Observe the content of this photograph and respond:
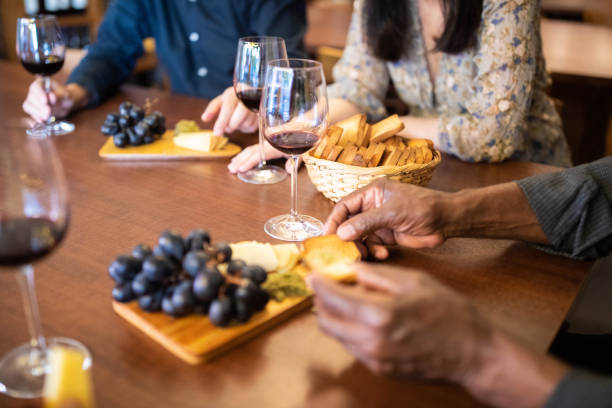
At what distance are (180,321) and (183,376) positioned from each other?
0.29ft

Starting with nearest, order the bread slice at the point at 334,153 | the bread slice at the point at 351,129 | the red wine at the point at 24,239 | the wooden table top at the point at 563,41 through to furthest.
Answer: the red wine at the point at 24,239 → the bread slice at the point at 334,153 → the bread slice at the point at 351,129 → the wooden table top at the point at 563,41

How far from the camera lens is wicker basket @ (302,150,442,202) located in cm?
108

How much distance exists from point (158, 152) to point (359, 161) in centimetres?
58

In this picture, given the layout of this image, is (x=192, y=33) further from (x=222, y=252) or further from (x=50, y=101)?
(x=222, y=252)

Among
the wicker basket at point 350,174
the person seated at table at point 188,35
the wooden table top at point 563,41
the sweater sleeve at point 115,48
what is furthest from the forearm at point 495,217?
the wooden table top at point 563,41

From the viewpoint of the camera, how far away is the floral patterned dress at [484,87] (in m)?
1.47

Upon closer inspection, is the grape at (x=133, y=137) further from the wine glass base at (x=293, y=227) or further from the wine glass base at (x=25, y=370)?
the wine glass base at (x=25, y=370)

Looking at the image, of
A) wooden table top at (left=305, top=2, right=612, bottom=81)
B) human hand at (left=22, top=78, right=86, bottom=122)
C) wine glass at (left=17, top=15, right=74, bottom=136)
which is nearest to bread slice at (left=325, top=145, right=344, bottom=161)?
wine glass at (left=17, top=15, right=74, bottom=136)

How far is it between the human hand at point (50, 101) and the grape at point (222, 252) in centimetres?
109

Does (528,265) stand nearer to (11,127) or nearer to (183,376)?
(183,376)

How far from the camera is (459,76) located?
1.78 metres

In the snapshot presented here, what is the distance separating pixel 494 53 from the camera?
149cm

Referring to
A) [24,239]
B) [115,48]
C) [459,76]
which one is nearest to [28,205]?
[24,239]

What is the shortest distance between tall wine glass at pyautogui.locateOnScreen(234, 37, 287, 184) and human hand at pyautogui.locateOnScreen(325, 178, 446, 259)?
0.35 metres
